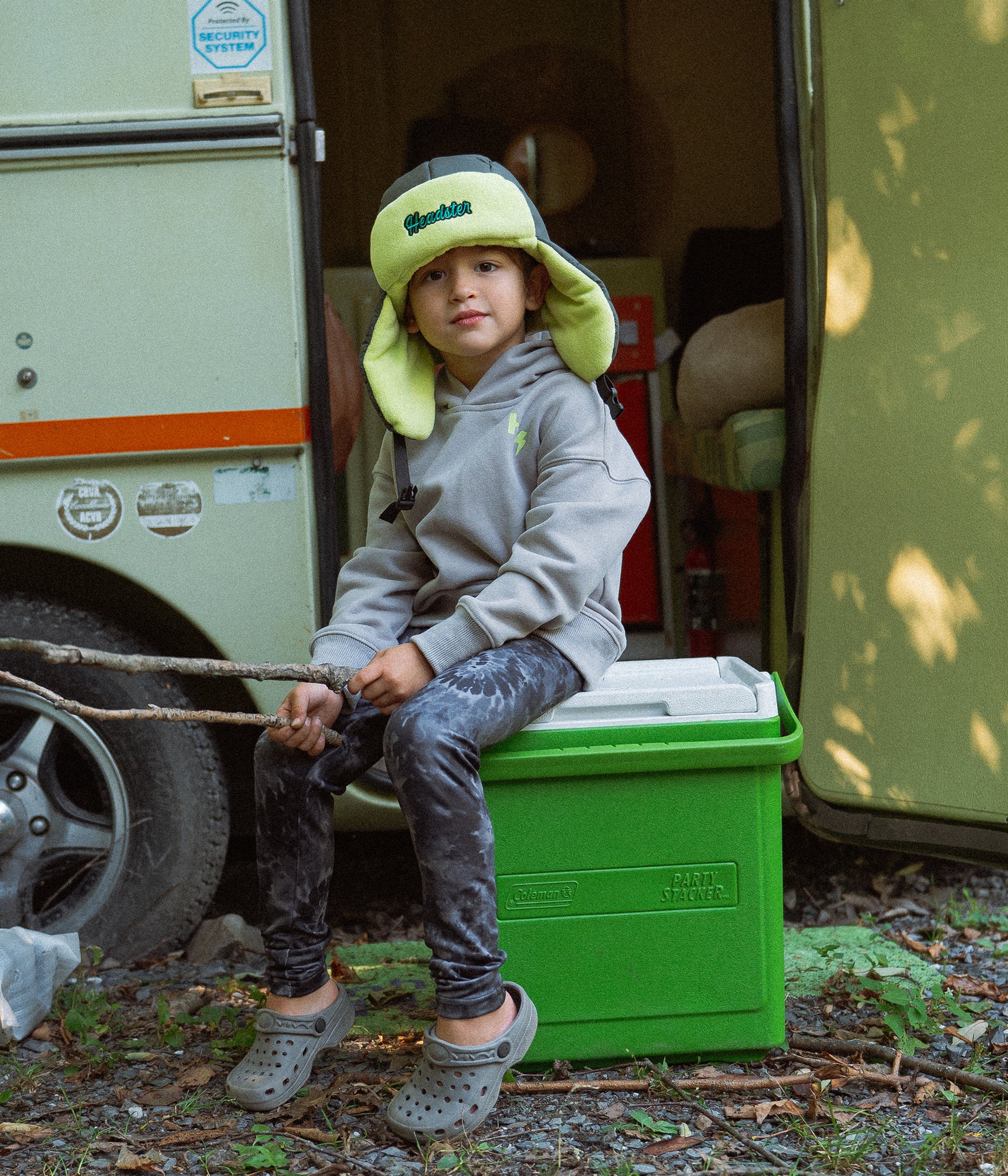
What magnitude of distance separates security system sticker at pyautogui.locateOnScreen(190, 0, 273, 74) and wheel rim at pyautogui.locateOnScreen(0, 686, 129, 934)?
131cm

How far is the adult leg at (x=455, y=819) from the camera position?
71.7 inches

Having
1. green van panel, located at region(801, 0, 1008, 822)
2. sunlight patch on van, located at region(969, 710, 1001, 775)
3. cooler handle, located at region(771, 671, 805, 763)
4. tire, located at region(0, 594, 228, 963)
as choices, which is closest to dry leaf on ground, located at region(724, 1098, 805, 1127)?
cooler handle, located at region(771, 671, 805, 763)

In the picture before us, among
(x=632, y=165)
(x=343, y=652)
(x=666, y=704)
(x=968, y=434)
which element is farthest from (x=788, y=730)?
(x=632, y=165)

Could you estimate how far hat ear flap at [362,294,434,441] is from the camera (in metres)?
2.13

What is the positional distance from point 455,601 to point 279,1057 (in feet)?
2.66

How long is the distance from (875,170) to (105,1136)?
2.18 m

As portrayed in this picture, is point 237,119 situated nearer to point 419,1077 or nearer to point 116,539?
point 116,539

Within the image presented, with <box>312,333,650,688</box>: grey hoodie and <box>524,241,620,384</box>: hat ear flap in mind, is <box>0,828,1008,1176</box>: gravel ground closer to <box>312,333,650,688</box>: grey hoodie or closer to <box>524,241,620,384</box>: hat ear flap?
<box>312,333,650,688</box>: grey hoodie

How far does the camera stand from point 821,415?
2402mm

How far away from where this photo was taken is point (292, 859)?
2000mm

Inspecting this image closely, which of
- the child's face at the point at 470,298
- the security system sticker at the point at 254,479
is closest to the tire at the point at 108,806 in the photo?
the security system sticker at the point at 254,479

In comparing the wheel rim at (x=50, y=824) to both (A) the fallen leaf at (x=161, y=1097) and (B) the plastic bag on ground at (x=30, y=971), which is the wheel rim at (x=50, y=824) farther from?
(A) the fallen leaf at (x=161, y=1097)

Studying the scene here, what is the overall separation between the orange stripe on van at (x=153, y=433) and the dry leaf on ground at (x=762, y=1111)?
1425 millimetres

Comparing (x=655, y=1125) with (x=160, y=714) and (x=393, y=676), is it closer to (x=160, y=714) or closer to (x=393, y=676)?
(x=393, y=676)
